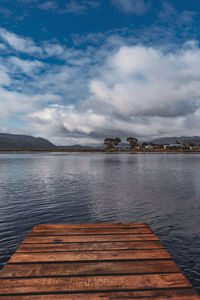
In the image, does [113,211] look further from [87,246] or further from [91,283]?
[91,283]

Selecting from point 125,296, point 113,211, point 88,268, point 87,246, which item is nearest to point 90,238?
point 87,246

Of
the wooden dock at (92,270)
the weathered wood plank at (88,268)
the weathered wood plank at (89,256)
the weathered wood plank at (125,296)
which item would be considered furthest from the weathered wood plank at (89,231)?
the weathered wood plank at (125,296)

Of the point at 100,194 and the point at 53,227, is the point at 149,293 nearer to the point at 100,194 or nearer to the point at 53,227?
the point at 53,227

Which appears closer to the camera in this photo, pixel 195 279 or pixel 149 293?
pixel 149 293

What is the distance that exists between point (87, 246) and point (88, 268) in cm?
118

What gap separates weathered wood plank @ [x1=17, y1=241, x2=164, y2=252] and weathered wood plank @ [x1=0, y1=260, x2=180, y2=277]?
0.77 meters

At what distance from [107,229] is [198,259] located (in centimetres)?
410

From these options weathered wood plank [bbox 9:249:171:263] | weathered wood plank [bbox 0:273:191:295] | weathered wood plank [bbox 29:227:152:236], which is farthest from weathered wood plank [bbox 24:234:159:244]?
weathered wood plank [bbox 0:273:191:295]

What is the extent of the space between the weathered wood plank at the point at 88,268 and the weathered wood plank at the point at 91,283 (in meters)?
0.18

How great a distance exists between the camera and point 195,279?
6578mm

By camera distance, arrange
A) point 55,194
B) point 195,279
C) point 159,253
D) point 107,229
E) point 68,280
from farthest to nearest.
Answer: point 55,194 < point 107,229 < point 195,279 < point 159,253 < point 68,280

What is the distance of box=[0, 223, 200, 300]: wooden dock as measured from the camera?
3.83 meters

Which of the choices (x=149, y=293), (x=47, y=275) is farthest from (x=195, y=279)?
(x=47, y=275)

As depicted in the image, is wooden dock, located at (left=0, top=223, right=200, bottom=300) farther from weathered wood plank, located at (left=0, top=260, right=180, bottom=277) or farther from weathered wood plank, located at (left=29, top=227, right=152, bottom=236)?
weathered wood plank, located at (left=29, top=227, right=152, bottom=236)
